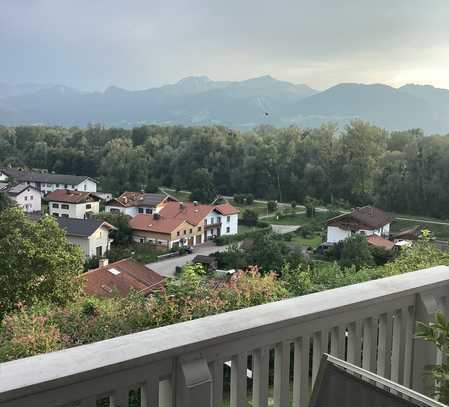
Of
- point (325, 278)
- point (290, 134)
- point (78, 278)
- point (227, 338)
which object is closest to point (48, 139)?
point (290, 134)

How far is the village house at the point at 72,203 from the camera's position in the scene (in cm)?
2562

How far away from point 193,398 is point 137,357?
0.46 feet

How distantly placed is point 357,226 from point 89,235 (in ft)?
30.8

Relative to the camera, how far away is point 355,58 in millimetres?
14359

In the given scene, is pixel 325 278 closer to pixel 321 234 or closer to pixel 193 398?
pixel 193 398

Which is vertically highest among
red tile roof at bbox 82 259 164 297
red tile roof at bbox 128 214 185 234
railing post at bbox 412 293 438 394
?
railing post at bbox 412 293 438 394

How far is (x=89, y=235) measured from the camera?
1731 centimetres

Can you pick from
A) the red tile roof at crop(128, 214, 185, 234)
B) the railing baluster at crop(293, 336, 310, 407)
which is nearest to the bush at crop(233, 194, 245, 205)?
the red tile roof at crop(128, 214, 185, 234)

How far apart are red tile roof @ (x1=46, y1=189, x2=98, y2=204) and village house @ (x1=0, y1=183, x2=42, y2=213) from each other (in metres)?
0.74

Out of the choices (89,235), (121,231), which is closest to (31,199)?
(121,231)

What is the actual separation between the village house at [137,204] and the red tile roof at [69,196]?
1205 millimetres

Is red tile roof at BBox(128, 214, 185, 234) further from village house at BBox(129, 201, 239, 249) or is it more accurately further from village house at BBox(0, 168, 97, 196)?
village house at BBox(0, 168, 97, 196)

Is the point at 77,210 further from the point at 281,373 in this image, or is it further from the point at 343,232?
the point at 281,373

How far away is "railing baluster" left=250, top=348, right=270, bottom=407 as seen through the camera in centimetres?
101
